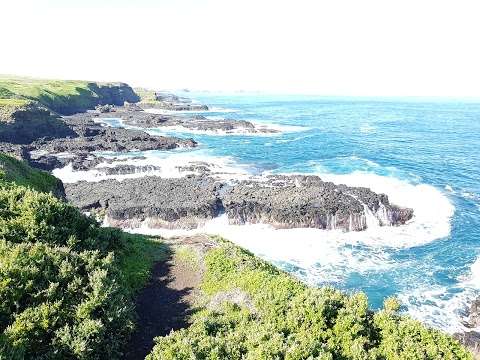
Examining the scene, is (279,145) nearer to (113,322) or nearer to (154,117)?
(154,117)

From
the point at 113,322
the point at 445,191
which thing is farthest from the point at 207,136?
the point at 113,322

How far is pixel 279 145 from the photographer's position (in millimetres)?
91625

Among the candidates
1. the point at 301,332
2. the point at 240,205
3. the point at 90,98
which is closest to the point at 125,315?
the point at 301,332

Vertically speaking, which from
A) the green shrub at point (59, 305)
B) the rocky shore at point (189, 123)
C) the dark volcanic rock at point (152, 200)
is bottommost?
the dark volcanic rock at point (152, 200)

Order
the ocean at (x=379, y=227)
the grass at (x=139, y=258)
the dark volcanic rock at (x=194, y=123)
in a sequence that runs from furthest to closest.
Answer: the dark volcanic rock at (x=194, y=123) → the ocean at (x=379, y=227) → the grass at (x=139, y=258)

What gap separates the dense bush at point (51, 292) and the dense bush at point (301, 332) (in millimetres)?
2377

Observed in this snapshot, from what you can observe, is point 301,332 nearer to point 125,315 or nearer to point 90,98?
point 125,315

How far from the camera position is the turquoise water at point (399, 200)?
33938 millimetres

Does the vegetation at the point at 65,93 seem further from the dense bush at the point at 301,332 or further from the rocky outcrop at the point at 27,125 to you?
the dense bush at the point at 301,332

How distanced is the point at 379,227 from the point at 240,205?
1695cm

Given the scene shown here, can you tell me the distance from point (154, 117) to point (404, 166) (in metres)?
83.8

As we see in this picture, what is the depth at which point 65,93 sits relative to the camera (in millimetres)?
141125

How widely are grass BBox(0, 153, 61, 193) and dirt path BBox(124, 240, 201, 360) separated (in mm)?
13281

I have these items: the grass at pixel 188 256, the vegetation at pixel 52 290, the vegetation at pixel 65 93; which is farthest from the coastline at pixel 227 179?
the vegetation at pixel 52 290
